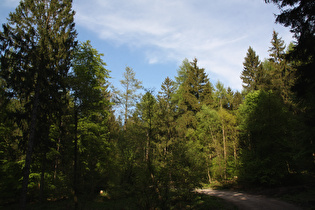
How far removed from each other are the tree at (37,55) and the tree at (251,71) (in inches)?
1294

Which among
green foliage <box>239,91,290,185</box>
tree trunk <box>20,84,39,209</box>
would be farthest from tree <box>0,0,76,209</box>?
green foliage <box>239,91,290,185</box>

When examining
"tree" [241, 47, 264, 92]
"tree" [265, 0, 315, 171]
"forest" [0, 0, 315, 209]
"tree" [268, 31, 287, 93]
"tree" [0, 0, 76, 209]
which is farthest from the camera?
"tree" [241, 47, 264, 92]

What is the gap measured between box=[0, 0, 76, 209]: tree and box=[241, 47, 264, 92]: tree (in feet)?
108

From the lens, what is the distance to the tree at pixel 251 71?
3562 centimetres

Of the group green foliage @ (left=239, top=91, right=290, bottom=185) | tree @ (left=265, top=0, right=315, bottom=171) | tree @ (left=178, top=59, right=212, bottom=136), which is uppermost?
tree @ (left=178, top=59, right=212, bottom=136)

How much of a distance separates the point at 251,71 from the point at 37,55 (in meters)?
36.7

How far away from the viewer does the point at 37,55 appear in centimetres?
1231

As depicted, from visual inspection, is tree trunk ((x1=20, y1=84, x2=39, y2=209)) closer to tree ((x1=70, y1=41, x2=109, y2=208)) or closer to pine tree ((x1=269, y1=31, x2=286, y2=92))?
tree ((x1=70, y1=41, x2=109, y2=208))

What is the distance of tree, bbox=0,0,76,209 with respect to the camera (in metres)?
11.8

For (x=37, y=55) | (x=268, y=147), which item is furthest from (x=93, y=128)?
(x=268, y=147)

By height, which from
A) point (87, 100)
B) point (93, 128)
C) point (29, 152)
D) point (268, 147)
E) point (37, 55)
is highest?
point (37, 55)

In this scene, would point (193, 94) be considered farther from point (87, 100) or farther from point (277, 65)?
point (87, 100)

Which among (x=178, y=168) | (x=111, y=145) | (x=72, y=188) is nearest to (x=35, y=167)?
(x=111, y=145)

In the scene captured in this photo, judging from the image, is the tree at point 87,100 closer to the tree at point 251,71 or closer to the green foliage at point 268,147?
the green foliage at point 268,147
